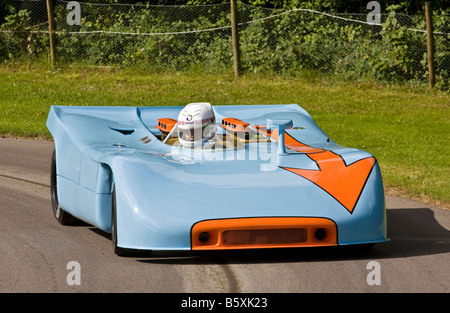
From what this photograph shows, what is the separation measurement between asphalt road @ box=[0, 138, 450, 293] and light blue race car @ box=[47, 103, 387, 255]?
178 millimetres

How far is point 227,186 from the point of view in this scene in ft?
20.0

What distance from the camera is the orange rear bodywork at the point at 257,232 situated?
19.4ft

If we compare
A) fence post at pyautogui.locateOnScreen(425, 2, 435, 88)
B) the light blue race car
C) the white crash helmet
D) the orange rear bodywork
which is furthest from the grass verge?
the orange rear bodywork

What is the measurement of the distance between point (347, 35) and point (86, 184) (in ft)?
39.3

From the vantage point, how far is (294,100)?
53.9ft

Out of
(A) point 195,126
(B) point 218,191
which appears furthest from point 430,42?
(B) point 218,191

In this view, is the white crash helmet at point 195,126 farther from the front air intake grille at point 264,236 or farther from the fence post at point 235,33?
the fence post at point 235,33

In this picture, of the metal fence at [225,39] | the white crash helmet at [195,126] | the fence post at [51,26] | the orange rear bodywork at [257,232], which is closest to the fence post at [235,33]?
the metal fence at [225,39]

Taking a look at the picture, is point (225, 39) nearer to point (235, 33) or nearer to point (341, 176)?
point (235, 33)

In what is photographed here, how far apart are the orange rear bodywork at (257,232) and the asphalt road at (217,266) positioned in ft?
0.59

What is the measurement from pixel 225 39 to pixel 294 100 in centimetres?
344

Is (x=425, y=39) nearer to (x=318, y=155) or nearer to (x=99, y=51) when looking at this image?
(x=99, y=51)
